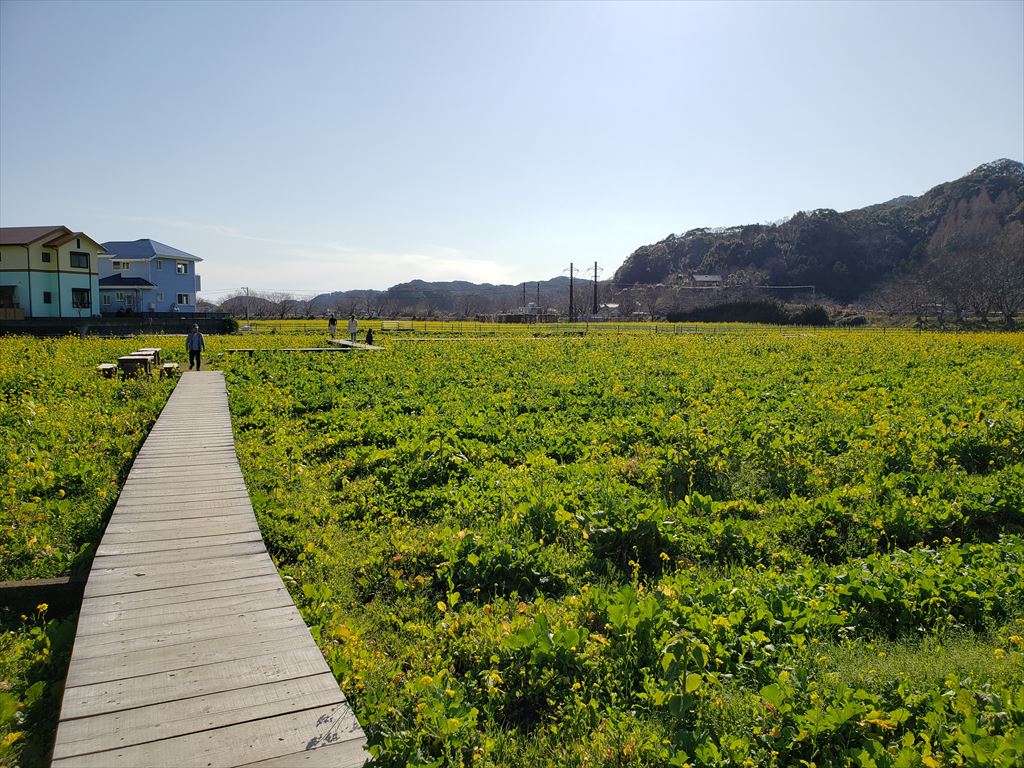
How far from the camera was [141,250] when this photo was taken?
65188mm

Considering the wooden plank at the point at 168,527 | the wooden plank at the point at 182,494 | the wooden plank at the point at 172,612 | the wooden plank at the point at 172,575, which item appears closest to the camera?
the wooden plank at the point at 172,612

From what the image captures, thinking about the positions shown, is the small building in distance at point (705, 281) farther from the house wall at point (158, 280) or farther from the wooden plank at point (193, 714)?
the wooden plank at point (193, 714)

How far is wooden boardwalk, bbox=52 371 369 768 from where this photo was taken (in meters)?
3.20

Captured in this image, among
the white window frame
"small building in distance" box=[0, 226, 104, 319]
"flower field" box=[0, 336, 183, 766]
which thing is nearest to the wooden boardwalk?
"flower field" box=[0, 336, 183, 766]

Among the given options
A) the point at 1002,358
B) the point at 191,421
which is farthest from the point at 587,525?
the point at 1002,358

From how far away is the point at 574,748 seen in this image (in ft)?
12.1

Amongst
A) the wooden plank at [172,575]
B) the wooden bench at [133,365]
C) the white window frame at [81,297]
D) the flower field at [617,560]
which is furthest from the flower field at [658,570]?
the white window frame at [81,297]

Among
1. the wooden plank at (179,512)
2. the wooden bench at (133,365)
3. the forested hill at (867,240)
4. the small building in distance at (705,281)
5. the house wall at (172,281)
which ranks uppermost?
the forested hill at (867,240)

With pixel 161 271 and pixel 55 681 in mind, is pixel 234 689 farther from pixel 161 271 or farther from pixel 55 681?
pixel 161 271

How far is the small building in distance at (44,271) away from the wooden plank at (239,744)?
56470 millimetres

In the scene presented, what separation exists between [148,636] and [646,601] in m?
3.63

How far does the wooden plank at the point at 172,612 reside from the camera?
14.6 feet

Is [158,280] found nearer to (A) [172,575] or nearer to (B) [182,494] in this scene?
(B) [182,494]

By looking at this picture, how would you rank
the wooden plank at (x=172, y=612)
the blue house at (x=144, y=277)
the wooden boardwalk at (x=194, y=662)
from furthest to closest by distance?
the blue house at (x=144, y=277) < the wooden plank at (x=172, y=612) < the wooden boardwalk at (x=194, y=662)
